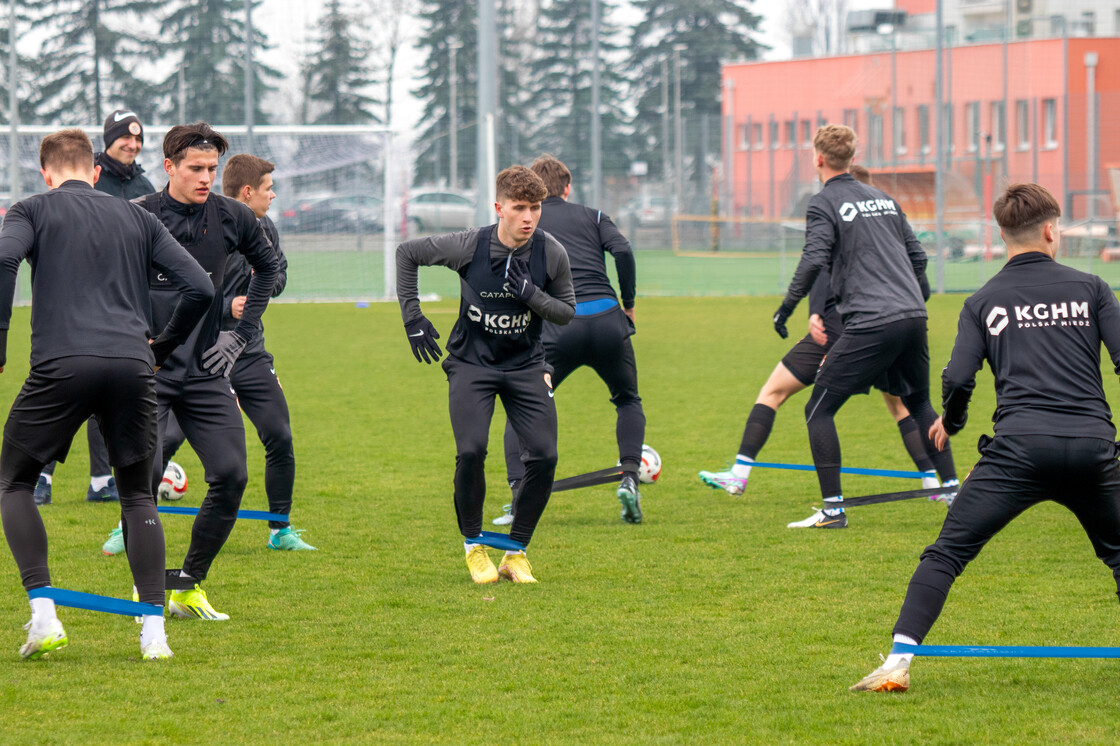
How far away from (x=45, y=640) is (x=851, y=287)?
4.37m

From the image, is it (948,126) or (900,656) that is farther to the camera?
(948,126)

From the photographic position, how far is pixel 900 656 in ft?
14.1

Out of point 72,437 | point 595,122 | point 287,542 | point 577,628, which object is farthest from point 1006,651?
point 595,122

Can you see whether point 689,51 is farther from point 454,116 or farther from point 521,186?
point 521,186

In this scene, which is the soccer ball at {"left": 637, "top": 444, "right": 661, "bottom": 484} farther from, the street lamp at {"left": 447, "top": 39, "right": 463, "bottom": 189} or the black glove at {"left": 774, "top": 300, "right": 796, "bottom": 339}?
the street lamp at {"left": 447, "top": 39, "right": 463, "bottom": 189}

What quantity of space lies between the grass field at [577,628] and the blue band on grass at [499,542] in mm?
207

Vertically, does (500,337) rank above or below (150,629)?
above

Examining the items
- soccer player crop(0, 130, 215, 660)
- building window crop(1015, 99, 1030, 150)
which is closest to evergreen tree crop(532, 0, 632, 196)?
building window crop(1015, 99, 1030, 150)

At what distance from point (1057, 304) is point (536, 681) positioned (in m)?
2.04

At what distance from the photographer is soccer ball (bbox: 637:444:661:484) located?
8570mm

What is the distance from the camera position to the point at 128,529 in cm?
480

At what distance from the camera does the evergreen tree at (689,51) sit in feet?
94.6

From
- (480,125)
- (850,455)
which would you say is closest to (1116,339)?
(850,455)

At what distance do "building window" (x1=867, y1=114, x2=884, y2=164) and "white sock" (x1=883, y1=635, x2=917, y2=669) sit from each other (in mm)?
26259
